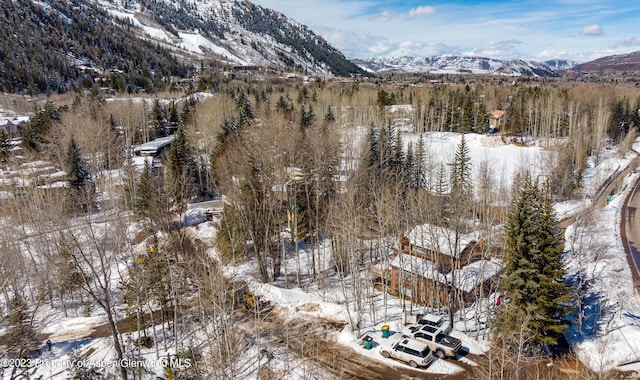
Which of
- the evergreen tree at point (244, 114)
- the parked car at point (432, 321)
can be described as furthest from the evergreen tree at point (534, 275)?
the evergreen tree at point (244, 114)

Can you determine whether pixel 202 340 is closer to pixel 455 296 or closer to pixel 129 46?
pixel 455 296

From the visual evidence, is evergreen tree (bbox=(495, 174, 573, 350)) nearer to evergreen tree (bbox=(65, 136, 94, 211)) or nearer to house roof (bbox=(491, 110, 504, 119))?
evergreen tree (bbox=(65, 136, 94, 211))

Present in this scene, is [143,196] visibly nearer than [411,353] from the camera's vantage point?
No

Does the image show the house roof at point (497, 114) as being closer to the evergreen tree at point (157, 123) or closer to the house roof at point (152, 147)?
the house roof at point (152, 147)

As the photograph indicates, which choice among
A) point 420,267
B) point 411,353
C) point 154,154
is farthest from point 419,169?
point 154,154

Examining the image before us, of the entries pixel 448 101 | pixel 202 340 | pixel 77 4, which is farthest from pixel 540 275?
pixel 77 4

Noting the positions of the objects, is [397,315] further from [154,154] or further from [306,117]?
[154,154]

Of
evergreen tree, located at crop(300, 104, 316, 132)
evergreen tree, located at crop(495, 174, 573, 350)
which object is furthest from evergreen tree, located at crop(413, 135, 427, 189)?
evergreen tree, located at crop(495, 174, 573, 350)
